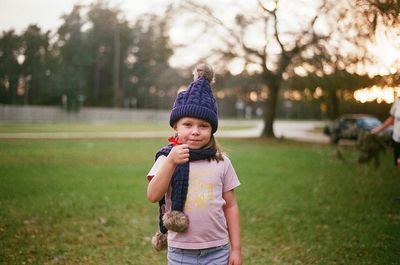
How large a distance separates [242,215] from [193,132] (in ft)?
14.8

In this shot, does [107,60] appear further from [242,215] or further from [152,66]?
[242,215]

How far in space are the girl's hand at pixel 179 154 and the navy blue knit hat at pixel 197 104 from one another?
25 cm

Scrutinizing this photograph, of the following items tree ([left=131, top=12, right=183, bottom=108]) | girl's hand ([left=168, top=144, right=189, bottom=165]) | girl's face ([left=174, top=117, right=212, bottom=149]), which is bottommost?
girl's hand ([left=168, top=144, right=189, bottom=165])

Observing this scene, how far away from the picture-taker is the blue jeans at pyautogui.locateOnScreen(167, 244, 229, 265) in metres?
2.27

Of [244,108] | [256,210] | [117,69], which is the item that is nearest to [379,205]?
[256,210]

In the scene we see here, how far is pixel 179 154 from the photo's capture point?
6.94ft

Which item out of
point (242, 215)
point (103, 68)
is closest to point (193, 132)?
point (242, 215)

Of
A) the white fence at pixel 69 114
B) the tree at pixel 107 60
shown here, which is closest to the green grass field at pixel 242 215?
the white fence at pixel 69 114

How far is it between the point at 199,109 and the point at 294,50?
68.6ft

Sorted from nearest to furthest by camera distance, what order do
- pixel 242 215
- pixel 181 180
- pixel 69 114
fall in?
1. pixel 181 180
2. pixel 242 215
3. pixel 69 114

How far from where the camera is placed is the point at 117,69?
69750 millimetres

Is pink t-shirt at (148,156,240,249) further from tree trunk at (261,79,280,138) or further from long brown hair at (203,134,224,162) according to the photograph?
tree trunk at (261,79,280,138)

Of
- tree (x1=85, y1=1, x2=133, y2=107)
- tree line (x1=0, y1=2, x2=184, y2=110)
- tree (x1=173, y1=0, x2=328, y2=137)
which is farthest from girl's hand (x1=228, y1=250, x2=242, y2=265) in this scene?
tree (x1=85, y1=1, x2=133, y2=107)

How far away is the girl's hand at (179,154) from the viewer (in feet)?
6.95
